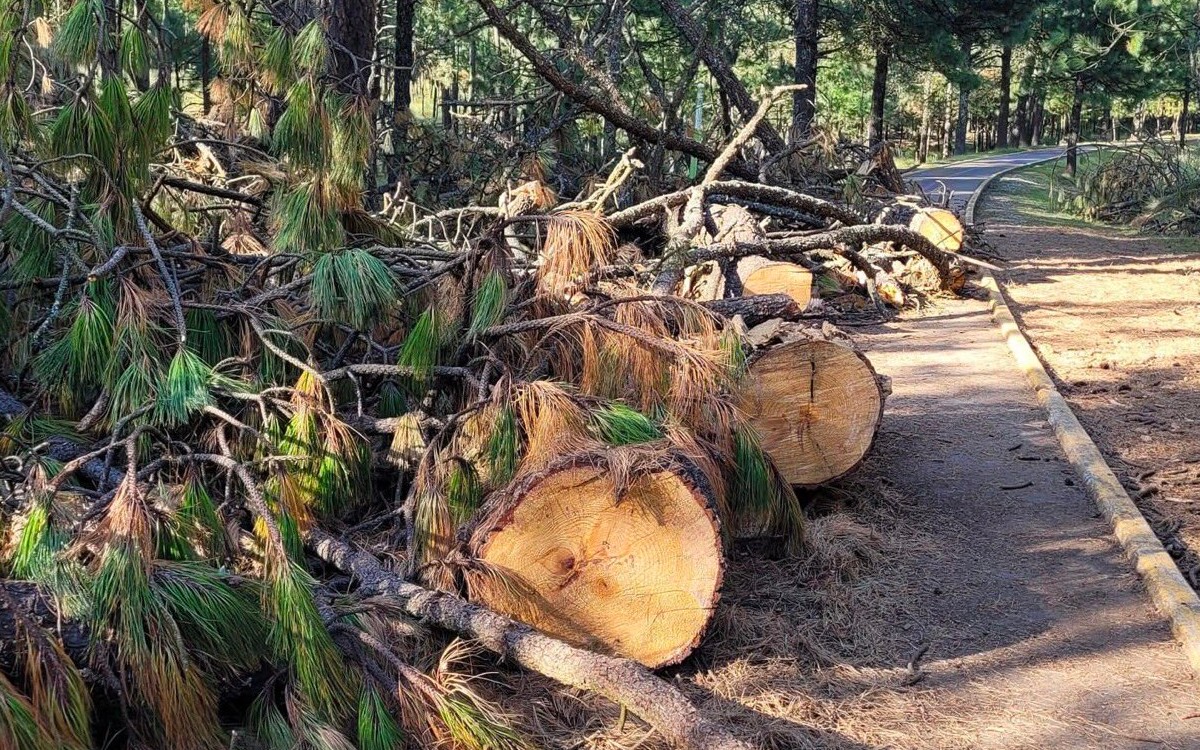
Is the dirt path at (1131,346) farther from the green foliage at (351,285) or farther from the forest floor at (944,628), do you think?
the green foliage at (351,285)

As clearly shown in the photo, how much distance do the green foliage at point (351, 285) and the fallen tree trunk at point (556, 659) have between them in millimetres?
837

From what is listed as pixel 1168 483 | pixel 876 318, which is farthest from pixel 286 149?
pixel 876 318

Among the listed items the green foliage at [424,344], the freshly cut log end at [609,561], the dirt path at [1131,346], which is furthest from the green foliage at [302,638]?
the dirt path at [1131,346]

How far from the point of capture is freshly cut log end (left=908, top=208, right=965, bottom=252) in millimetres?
11086

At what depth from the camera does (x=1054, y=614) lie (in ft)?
12.9

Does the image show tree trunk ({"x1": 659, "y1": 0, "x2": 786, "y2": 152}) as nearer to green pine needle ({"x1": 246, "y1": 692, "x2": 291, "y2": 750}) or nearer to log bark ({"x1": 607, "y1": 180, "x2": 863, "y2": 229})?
log bark ({"x1": 607, "y1": 180, "x2": 863, "y2": 229})

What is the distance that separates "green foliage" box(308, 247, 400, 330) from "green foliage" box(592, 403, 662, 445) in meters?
0.88

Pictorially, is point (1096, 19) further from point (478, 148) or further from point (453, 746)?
point (453, 746)

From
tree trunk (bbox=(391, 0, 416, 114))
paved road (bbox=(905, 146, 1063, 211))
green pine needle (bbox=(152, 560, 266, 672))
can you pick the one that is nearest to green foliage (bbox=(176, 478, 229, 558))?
green pine needle (bbox=(152, 560, 266, 672))

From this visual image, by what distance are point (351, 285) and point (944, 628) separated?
252 centimetres

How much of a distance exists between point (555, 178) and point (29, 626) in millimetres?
8051

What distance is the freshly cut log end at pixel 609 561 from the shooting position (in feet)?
10.5

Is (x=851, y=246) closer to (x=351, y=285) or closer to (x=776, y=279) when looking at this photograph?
(x=776, y=279)

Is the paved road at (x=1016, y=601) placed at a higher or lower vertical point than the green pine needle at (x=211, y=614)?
lower
